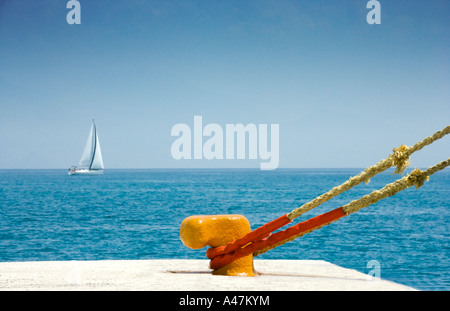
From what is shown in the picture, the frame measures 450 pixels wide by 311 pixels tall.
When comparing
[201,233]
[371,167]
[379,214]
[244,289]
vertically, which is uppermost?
[371,167]

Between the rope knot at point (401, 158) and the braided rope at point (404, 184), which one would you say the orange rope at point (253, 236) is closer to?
the braided rope at point (404, 184)

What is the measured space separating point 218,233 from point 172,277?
0.85 metres

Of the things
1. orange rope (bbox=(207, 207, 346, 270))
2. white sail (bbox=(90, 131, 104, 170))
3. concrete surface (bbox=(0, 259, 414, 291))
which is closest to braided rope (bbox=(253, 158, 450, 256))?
orange rope (bbox=(207, 207, 346, 270))

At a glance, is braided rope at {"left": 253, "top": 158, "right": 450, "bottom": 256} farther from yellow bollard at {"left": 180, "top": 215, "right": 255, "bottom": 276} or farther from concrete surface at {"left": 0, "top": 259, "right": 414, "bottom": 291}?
yellow bollard at {"left": 180, "top": 215, "right": 255, "bottom": 276}

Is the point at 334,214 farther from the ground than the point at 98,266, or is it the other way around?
the point at 334,214

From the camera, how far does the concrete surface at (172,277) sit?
5529 mm

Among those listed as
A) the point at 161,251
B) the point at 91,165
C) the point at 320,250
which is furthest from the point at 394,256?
the point at 91,165

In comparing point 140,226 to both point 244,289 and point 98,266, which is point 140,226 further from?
point 244,289

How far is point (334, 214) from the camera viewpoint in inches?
238

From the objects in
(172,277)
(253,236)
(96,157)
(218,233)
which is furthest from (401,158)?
(96,157)

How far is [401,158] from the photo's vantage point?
5.64m

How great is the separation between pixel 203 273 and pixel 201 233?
68cm

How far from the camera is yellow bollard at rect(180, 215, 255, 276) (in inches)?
255

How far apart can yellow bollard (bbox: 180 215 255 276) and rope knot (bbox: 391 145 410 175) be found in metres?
2.16
